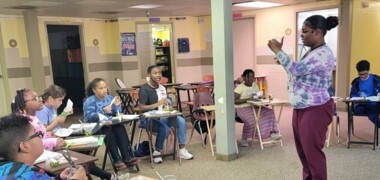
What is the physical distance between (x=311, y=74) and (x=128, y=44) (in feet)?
21.4

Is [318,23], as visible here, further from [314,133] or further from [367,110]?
[367,110]

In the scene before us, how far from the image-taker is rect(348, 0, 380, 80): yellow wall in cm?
662

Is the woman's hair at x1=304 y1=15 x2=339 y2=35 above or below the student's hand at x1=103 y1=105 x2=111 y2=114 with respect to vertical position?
above

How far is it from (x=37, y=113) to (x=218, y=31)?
2181 millimetres

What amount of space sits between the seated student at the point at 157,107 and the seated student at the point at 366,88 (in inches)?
97.6

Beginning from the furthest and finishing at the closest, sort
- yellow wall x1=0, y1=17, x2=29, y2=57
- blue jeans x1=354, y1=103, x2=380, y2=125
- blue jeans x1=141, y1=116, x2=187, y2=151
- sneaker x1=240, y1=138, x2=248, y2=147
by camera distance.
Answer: yellow wall x1=0, y1=17, x2=29, y2=57 → sneaker x1=240, y1=138, x2=248, y2=147 → blue jeans x1=354, y1=103, x2=380, y2=125 → blue jeans x1=141, y1=116, x2=187, y2=151

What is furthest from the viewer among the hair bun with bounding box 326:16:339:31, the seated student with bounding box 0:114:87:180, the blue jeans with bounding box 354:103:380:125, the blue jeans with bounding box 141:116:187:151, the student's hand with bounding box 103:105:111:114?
the blue jeans with bounding box 354:103:380:125

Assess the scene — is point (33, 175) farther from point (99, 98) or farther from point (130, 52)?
point (130, 52)

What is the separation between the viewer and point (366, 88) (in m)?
4.54

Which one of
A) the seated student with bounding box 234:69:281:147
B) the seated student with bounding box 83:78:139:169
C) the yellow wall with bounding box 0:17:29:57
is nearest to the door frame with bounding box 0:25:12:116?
the yellow wall with bounding box 0:17:29:57

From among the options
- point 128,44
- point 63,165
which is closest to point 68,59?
point 128,44

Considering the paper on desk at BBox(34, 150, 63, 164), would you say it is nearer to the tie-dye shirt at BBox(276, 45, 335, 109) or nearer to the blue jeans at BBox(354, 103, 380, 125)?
the tie-dye shirt at BBox(276, 45, 335, 109)

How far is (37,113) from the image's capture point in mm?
3342

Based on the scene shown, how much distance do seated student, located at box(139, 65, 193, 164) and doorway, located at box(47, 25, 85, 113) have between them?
4521mm
